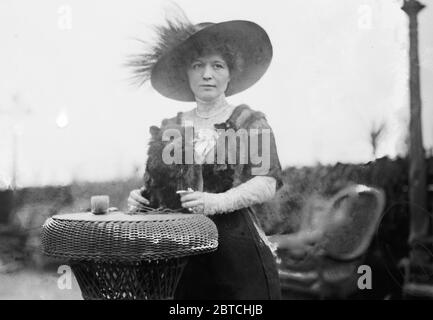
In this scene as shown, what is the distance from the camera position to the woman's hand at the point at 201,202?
10.6 ft

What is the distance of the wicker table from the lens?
2514 mm

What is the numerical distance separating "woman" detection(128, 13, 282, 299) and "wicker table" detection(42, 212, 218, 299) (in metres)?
0.41

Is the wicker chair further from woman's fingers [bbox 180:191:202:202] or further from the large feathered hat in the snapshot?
the large feathered hat

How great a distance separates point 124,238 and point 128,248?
2.0 inches

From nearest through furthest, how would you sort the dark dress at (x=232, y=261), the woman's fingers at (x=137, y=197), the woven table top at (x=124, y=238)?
the woven table top at (x=124, y=238), the dark dress at (x=232, y=261), the woman's fingers at (x=137, y=197)

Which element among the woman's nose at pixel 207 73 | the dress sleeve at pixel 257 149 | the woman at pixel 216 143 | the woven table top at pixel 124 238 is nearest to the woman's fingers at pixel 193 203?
the woman at pixel 216 143

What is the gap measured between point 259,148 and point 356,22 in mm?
978

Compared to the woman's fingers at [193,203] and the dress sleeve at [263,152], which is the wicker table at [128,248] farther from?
the dress sleeve at [263,152]

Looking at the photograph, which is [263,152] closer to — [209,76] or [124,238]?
[209,76]

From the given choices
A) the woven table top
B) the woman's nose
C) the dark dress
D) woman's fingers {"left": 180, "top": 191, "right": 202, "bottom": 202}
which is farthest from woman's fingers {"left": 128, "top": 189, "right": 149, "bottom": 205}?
the woman's nose

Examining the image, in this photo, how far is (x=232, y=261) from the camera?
127 inches

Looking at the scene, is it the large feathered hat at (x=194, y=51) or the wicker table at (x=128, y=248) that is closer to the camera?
the wicker table at (x=128, y=248)

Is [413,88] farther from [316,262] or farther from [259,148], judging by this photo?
[316,262]

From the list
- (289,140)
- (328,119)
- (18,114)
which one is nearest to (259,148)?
(289,140)
